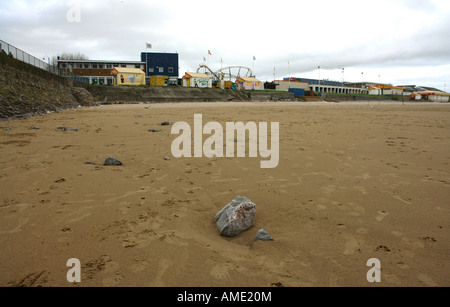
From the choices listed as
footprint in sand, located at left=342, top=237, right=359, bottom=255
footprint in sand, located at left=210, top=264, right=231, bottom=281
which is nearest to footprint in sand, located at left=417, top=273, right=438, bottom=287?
footprint in sand, located at left=342, top=237, right=359, bottom=255

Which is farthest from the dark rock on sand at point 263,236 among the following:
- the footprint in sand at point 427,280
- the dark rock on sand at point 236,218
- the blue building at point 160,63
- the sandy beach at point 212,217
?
the blue building at point 160,63

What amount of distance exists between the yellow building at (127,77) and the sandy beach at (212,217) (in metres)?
47.6

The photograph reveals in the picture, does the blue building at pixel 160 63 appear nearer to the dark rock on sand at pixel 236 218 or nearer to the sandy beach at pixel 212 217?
the sandy beach at pixel 212 217

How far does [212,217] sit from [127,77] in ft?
173

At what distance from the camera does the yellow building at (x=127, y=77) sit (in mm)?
50188

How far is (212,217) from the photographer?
145 inches

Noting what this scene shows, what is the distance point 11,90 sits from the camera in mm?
14094

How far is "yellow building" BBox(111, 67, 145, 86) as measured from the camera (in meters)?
50.2

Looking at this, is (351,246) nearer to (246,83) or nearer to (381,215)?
(381,215)

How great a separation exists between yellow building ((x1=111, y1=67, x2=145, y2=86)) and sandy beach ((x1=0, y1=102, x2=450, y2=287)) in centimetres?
4760

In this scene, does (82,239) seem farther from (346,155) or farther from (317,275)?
(346,155)
